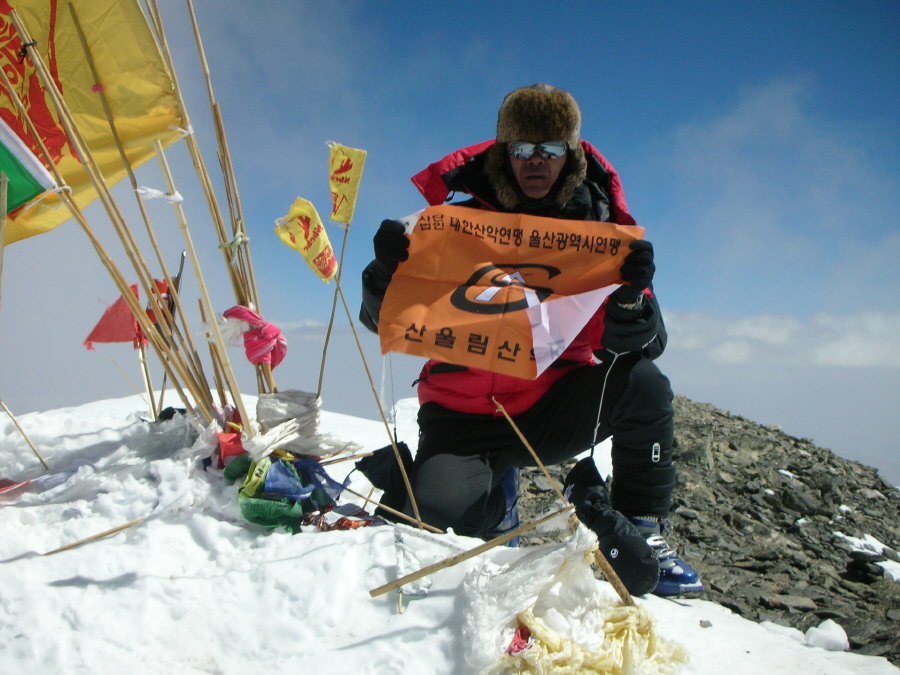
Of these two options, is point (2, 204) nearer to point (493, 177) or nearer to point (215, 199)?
point (215, 199)

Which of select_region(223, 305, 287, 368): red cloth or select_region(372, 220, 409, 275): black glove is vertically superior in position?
select_region(372, 220, 409, 275): black glove

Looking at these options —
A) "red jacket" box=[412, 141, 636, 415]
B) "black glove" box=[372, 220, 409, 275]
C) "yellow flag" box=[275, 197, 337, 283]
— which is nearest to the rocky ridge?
"red jacket" box=[412, 141, 636, 415]

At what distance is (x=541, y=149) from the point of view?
2320 millimetres

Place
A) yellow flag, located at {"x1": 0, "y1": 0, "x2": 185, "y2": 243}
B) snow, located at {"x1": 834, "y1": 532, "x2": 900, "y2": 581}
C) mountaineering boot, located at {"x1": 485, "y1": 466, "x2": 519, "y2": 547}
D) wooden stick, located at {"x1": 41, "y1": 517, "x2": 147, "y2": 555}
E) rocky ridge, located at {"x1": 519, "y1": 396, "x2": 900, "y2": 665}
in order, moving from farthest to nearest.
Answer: snow, located at {"x1": 834, "y1": 532, "x2": 900, "y2": 581} < mountaineering boot, located at {"x1": 485, "y1": 466, "x2": 519, "y2": 547} < rocky ridge, located at {"x1": 519, "y1": 396, "x2": 900, "y2": 665} < yellow flag, located at {"x1": 0, "y1": 0, "x2": 185, "y2": 243} < wooden stick, located at {"x1": 41, "y1": 517, "x2": 147, "y2": 555}

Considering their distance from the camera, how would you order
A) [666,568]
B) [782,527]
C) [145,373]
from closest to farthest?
[666,568]
[145,373]
[782,527]

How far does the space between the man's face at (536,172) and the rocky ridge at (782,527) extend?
1.81 meters

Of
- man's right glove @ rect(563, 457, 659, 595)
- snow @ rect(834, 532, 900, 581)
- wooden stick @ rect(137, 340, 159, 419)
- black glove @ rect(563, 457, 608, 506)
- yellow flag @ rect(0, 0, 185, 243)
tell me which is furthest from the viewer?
snow @ rect(834, 532, 900, 581)

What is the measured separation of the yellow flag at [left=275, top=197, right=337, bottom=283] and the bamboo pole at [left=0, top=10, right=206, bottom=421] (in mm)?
588

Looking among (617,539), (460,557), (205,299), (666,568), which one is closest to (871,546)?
(666,568)

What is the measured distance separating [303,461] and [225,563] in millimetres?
470

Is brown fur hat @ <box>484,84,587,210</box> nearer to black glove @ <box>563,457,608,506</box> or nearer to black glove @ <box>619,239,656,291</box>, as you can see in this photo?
black glove @ <box>619,239,656,291</box>

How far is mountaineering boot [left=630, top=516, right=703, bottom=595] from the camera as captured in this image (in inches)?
77.4

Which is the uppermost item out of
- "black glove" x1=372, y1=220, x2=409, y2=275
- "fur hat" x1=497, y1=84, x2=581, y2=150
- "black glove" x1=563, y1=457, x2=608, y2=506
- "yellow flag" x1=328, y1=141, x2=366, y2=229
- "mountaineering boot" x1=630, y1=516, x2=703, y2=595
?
"fur hat" x1=497, y1=84, x2=581, y2=150

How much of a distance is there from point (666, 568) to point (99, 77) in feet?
8.82
